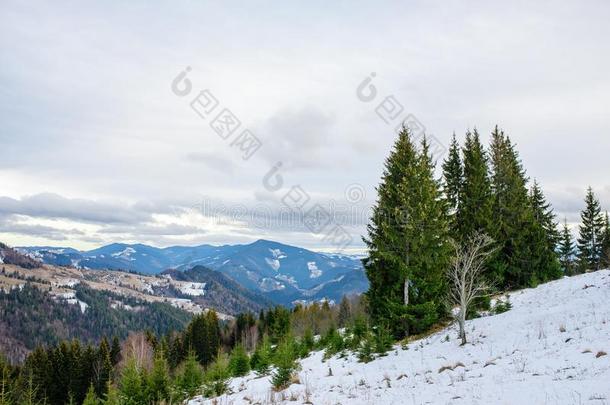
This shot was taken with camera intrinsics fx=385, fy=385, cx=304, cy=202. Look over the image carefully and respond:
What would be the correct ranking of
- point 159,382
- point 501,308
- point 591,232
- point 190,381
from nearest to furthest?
1. point 159,382
2. point 501,308
3. point 190,381
4. point 591,232

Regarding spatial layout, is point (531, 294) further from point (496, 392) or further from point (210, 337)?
point (210, 337)

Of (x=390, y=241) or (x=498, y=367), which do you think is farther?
(x=390, y=241)

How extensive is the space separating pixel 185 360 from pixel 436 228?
61.0 m

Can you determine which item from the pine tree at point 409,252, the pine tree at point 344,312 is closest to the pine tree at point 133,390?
the pine tree at point 409,252

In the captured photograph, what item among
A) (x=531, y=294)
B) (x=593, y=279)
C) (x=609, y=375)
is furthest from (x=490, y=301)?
(x=609, y=375)

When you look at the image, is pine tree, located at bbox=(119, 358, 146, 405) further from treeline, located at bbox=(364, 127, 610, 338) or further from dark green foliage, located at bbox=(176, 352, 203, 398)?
treeline, located at bbox=(364, 127, 610, 338)

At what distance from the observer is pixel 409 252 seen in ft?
88.9

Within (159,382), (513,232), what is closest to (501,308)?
(513,232)

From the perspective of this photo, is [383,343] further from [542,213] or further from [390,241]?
[542,213]

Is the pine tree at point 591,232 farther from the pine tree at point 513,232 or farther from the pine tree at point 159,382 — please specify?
the pine tree at point 159,382

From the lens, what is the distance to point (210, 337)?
8462cm

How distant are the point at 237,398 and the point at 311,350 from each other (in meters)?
19.2

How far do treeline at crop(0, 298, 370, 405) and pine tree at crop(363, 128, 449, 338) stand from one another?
8.04ft

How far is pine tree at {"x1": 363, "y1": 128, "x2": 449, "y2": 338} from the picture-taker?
26.1m
